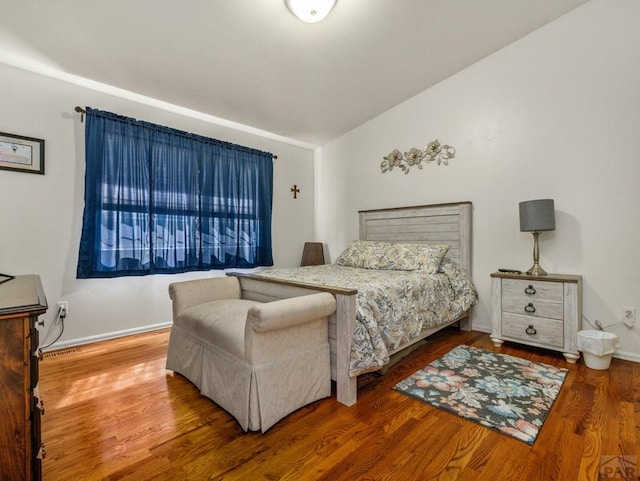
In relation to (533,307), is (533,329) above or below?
below

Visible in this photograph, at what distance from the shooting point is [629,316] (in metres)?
2.36

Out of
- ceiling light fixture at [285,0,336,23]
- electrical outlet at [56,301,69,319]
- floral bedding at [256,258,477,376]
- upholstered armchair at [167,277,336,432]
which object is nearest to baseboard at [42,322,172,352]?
electrical outlet at [56,301,69,319]

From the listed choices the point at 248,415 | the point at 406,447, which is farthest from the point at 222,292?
the point at 406,447

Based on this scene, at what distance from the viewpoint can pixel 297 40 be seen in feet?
8.23

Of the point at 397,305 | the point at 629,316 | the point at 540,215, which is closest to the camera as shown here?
the point at 397,305

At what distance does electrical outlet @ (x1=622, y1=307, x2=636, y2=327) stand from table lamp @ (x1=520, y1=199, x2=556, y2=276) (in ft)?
1.88

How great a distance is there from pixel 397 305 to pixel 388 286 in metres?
0.14

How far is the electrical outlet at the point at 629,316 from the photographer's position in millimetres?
2348

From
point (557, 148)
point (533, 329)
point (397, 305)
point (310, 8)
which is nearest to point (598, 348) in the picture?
point (533, 329)

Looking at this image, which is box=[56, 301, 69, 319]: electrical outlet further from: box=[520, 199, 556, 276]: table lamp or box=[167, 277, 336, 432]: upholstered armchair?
box=[520, 199, 556, 276]: table lamp

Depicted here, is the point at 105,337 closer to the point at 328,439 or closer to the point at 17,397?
the point at 17,397

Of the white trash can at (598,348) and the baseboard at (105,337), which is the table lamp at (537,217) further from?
the baseboard at (105,337)

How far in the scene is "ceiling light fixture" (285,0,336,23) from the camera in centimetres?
210

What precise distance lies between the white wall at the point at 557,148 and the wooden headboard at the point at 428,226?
0.11 meters
